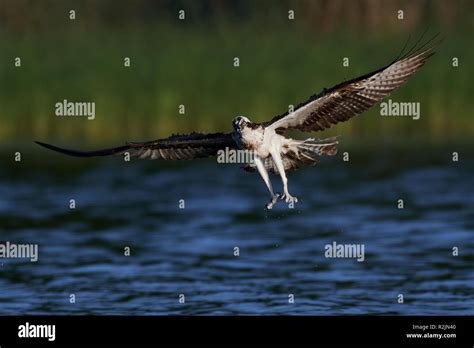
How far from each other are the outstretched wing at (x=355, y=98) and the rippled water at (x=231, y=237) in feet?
6.81

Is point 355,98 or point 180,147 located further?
point 180,147

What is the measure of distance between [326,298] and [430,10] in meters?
14.0

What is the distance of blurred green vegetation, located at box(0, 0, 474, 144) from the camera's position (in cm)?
2712

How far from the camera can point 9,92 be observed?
27.5 meters

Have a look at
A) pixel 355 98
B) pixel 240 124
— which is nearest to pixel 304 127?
pixel 355 98

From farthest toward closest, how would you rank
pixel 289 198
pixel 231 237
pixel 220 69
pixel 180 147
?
pixel 220 69
pixel 231 237
pixel 180 147
pixel 289 198

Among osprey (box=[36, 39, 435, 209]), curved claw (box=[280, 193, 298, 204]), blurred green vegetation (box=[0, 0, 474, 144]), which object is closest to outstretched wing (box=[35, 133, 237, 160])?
osprey (box=[36, 39, 435, 209])

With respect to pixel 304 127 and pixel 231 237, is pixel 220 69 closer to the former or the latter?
pixel 231 237

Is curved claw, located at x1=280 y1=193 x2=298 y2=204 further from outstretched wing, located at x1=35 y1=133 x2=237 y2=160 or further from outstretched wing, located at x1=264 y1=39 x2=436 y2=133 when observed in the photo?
outstretched wing, located at x1=35 y1=133 x2=237 y2=160

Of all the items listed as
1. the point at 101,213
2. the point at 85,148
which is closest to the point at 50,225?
the point at 101,213

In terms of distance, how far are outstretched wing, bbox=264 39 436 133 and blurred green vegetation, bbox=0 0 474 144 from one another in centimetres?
1099

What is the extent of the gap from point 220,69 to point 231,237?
6.79 m

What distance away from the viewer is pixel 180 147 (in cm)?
1588
